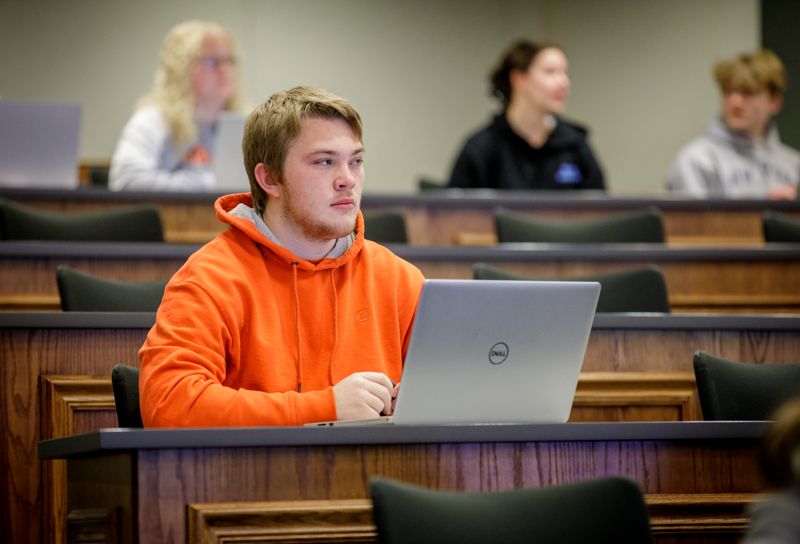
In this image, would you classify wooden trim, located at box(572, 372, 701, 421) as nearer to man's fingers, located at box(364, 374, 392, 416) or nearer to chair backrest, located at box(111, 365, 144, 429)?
man's fingers, located at box(364, 374, 392, 416)

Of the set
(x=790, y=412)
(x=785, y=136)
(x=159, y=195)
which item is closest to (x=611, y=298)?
(x=159, y=195)

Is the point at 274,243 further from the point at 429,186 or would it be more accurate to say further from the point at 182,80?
the point at 429,186

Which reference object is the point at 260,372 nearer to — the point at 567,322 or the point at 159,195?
the point at 567,322

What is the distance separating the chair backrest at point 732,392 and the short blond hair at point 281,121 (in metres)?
0.79

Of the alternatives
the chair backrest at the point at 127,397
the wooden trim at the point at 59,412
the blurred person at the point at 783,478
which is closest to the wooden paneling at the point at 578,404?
the wooden trim at the point at 59,412

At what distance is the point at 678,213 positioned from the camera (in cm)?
466

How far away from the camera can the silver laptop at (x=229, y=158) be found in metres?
4.54

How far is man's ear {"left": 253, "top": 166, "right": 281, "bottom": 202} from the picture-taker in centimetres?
248

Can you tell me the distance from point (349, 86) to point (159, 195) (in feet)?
11.9

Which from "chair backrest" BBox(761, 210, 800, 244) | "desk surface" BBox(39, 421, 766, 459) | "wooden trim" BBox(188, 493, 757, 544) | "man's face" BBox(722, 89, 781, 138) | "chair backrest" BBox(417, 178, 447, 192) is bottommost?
"wooden trim" BBox(188, 493, 757, 544)

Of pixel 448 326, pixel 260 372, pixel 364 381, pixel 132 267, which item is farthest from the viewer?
pixel 132 267

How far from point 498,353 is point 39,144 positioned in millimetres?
3124

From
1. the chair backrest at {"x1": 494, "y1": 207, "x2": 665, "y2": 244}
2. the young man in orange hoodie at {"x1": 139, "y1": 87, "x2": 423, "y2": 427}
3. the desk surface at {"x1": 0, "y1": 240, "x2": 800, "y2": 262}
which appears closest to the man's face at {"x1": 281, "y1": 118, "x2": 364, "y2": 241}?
the young man in orange hoodie at {"x1": 139, "y1": 87, "x2": 423, "y2": 427}

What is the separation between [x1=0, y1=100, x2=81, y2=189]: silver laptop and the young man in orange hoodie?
2.28 m
